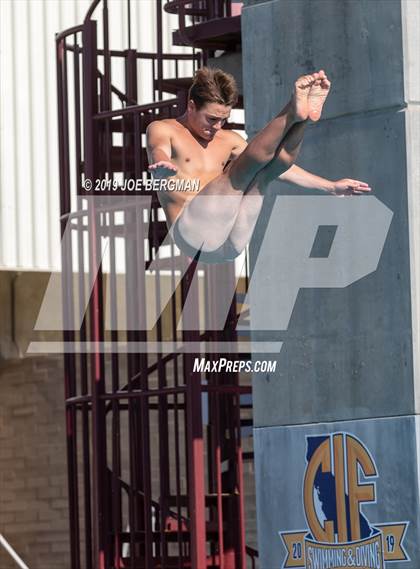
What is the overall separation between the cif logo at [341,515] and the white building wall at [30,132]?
21.1 feet

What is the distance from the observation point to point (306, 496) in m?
8.71

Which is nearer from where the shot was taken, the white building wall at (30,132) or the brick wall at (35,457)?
the white building wall at (30,132)

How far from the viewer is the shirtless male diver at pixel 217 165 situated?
698cm

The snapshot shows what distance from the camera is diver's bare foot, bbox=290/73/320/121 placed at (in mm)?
6648

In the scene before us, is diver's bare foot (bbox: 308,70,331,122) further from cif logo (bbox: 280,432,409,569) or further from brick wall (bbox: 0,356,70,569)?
brick wall (bbox: 0,356,70,569)

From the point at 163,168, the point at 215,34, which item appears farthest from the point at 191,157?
the point at 215,34

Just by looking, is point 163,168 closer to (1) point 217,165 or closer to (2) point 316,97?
(2) point 316,97

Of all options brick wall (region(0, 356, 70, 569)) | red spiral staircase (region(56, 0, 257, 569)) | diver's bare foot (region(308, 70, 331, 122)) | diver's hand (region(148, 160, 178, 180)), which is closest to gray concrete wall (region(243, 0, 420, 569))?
red spiral staircase (region(56, 0, 257, 569))

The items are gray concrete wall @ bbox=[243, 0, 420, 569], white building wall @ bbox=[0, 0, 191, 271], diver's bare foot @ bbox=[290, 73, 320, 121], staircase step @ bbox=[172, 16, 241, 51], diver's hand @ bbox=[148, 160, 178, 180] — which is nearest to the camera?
diver's hand @ bbox=[148, 160, 178, 180]

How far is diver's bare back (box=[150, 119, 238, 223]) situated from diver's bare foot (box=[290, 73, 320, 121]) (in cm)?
69

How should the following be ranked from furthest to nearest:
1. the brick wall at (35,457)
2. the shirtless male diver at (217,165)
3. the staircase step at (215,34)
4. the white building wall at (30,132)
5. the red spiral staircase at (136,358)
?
the brick wall at (35,457)
the white building wall at (30,132)
the staircase step at (215,34)
the red spiral staircase at (136,358)
the shirtless male diver at (217,165)

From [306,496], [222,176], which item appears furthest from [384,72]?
[306,496]

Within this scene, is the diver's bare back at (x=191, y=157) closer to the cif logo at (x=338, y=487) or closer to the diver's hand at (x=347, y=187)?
the diver's hand at (x=347, y=187)

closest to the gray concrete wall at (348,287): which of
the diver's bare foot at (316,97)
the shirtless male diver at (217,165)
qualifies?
the shirtless male diver at (217,165)
